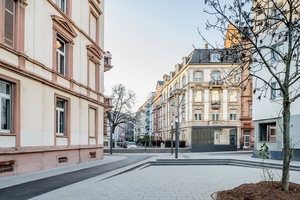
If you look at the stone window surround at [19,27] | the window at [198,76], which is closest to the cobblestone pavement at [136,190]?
the stone window surround at [19,27]

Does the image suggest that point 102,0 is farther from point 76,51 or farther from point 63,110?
point 63,110

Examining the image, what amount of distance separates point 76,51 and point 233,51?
11.0 metres

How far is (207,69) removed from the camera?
140 ft

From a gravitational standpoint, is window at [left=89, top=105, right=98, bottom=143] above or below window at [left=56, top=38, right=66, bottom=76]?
below

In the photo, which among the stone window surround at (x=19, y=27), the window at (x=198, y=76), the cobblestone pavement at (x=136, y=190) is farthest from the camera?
the window at (x=198, y=76)

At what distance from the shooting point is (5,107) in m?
9.58

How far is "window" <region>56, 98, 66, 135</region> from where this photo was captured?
43.3ft

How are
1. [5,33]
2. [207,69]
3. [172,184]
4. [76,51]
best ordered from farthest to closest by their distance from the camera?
1. [207,69]
2. [76,51]
3. [5,33]
4. [172,184]

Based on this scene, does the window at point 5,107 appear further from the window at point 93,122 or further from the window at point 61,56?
the window at point 93,122

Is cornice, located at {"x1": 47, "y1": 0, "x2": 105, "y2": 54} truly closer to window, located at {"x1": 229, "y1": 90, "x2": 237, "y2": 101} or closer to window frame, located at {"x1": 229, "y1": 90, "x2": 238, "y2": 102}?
window frame, located at {"x1": 229, "y1": 90, "x2": 238, "y2": 102}

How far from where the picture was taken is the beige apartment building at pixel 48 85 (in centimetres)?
960

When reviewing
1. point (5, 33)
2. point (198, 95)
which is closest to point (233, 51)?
point (5, 33)

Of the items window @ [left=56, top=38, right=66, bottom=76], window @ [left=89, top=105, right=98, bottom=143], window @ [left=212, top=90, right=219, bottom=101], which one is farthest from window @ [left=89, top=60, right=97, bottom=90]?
window @ [left=212, top=90, right=219, bottom=101]

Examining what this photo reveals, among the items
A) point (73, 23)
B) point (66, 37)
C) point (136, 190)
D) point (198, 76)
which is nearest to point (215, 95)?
point (198, 76)
